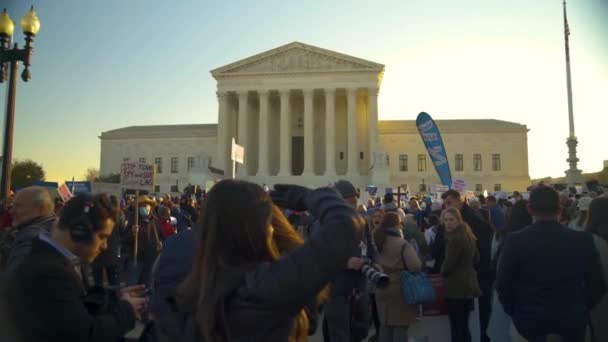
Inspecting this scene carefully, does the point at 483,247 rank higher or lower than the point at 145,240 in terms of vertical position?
higher

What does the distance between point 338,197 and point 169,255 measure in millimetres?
902

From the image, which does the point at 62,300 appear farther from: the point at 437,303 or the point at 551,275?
the point at 437,303

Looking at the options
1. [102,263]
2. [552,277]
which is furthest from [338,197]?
[102,263]

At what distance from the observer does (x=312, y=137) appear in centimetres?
4912

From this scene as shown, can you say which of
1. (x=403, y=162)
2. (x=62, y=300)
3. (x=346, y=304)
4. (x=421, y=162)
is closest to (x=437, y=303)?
(x=346, y=304)

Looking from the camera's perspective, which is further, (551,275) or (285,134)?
(285,134)

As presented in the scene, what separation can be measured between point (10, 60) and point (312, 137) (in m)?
39.9

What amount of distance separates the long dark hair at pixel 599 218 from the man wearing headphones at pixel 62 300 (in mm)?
4190

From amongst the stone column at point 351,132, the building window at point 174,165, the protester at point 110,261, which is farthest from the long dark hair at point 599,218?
the building window at point 174,165

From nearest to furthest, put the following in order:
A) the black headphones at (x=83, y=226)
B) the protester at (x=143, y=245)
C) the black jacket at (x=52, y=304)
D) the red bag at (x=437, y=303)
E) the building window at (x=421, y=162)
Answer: the black jacket at (x=52, y=304)
the black headphones at (x=83, y=226)
the red bag at (x=437, y=303)
the protester at (x=143, y=245)
the building window at (x=421, y=162)

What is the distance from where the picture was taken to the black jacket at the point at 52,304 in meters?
2.15

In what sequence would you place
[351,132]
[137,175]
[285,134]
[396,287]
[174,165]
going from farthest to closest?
[174,165] < [351,132] < [285,134] < [137,175] < [396,287]

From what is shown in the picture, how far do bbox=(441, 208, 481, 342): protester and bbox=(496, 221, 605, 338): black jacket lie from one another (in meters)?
1.75

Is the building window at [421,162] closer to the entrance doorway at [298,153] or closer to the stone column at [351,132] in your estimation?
the stone column at [351,132]
